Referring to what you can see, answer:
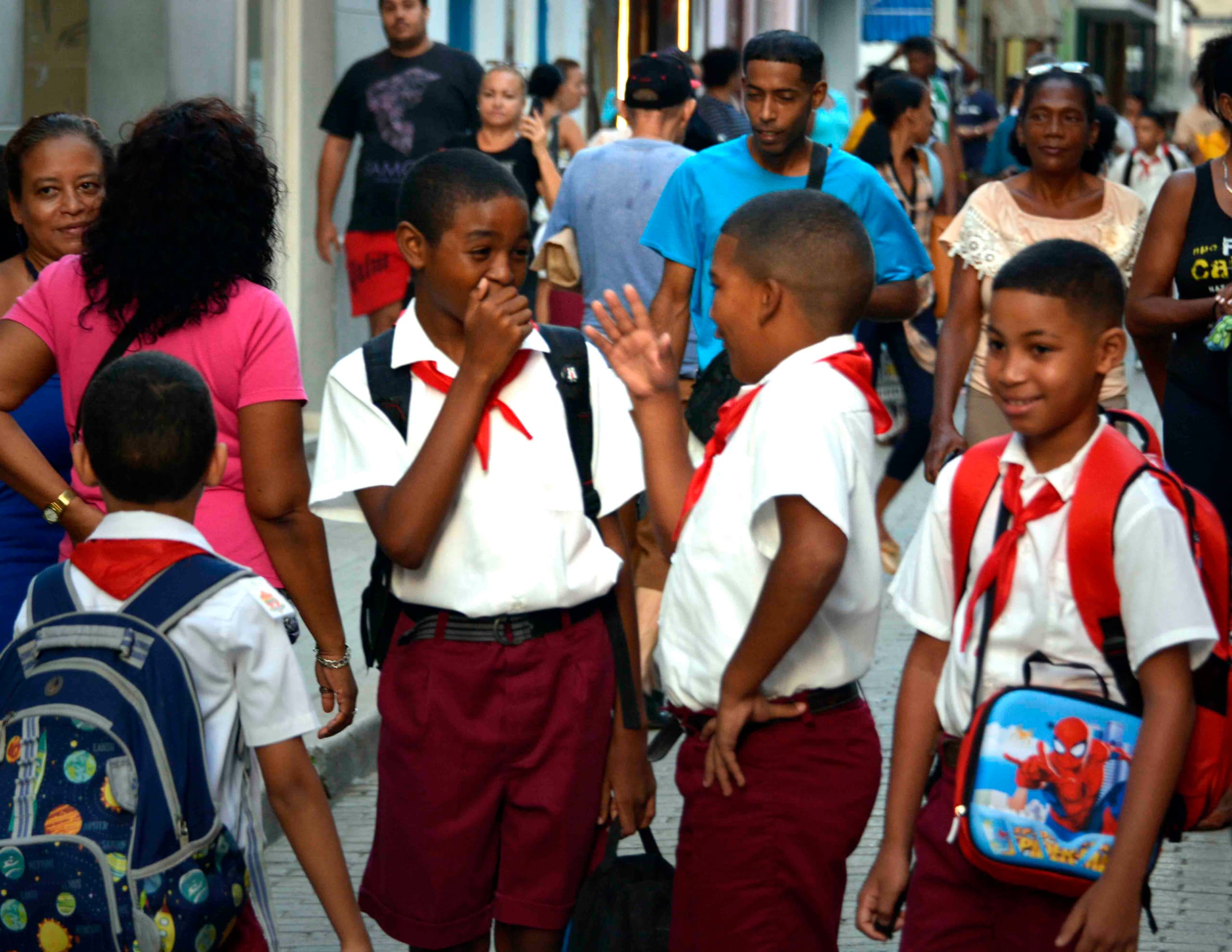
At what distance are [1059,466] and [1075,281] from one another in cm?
29

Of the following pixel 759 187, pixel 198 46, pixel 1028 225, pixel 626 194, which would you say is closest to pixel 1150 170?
pixel 198 46

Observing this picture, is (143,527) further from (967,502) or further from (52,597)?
(967,502)

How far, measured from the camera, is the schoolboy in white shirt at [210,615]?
274cm

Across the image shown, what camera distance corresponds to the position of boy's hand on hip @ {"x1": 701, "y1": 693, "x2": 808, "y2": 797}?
3041mm

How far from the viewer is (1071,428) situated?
2955mm

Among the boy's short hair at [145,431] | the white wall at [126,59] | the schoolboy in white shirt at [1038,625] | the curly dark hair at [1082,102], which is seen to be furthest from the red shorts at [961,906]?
the white wall at [126,59]

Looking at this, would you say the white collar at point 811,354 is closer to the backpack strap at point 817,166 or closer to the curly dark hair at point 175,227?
the curly dark hair at point 175,227

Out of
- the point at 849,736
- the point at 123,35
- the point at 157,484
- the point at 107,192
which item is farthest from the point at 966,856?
the point at 123,35

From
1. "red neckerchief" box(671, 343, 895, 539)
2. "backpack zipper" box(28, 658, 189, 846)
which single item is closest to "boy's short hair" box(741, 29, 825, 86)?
"red neckerchief" box(671, 343, 895, 539)

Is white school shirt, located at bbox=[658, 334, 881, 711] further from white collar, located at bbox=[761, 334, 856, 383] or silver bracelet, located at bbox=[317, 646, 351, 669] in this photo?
silver bracelet, located at bbox=[317, 646, 351, 669]

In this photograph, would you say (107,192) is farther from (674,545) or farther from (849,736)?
(849,736)

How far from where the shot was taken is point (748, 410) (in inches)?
124

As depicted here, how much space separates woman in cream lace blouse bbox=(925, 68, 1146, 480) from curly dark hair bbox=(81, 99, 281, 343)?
8.80 feet

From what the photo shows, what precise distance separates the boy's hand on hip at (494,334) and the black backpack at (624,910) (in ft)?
2.94
